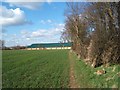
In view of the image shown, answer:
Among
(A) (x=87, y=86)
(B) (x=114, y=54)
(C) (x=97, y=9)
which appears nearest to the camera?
(A) (x=87, y=86)

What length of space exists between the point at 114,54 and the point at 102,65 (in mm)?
1489

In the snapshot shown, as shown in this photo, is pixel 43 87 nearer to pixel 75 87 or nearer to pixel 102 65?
pixel 75 87

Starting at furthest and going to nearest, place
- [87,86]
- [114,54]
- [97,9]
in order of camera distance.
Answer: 1. [97,9]
2. [114,54]
3. [87,86]

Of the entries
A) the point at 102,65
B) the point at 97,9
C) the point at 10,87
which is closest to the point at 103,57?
the point at 102,65

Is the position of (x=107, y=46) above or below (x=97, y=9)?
below

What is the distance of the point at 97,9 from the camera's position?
27031mm

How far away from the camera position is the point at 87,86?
51.9 ft

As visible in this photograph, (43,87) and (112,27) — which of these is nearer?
(43,87)

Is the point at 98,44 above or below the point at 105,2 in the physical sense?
below

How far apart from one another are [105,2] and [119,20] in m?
2.33

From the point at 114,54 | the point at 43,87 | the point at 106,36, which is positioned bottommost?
the point at 43,87

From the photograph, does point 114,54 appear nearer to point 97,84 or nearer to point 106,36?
point 106,36

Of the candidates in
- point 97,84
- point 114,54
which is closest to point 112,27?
point 114,54

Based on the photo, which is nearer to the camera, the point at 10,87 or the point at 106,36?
the point at 10,87
